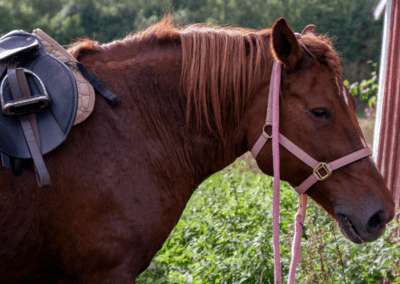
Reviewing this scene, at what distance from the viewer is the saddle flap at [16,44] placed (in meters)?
1.65

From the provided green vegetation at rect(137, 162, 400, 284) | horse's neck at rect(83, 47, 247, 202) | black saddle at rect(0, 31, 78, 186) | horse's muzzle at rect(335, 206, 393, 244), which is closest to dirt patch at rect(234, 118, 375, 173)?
green vegetation at rect(137, 162, 400, 284)

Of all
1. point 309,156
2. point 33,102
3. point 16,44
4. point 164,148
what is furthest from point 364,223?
point 16,44

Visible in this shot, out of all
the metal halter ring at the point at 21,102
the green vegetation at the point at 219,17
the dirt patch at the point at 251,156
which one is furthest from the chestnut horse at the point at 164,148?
the green vegetation at the point at 219,17

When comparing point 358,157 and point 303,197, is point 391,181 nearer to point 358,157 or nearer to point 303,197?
point 303,197

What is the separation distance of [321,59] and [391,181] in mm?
2132

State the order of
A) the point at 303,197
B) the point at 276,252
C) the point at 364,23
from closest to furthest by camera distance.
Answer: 1. the point at 276,252
2. the point at 303,197
3. the point at 364,23

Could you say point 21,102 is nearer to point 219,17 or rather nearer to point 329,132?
point 329,132

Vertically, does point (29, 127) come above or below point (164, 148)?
above

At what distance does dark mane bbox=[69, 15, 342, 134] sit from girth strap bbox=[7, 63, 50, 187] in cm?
39

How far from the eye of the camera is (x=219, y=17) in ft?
99.7

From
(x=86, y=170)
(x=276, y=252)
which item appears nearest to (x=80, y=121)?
(x=86, y=170)

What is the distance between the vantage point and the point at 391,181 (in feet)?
11.6

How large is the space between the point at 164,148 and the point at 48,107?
0.58m

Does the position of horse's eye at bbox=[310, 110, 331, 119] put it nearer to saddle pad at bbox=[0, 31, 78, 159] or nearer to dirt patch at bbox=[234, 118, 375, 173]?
saddle pad at bbox=[0, 31, 78, 159]
